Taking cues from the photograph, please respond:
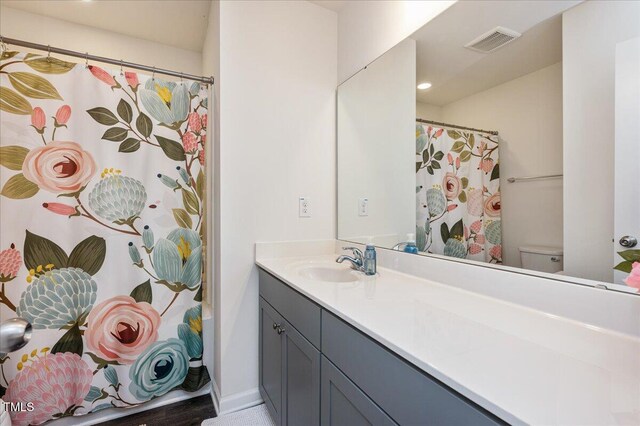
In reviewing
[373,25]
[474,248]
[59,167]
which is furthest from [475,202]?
[59,167]

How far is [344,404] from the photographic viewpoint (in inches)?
35.2

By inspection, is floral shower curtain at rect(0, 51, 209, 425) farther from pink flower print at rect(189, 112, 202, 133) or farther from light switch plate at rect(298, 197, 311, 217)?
light switch plate at rect(298, 197, 311, 217)

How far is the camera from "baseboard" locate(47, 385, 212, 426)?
154cm

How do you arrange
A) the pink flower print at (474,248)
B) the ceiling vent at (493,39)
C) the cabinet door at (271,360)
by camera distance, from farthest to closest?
the cabinet door at (271,360)
the pink flower print at (474,248)
the ceiling vent at (493,39)

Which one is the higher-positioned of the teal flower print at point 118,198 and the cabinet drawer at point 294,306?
the teal flower print at point 118,198

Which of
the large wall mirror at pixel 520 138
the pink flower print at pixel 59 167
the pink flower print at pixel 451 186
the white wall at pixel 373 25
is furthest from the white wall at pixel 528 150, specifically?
the pink flower print at pixel 59 167

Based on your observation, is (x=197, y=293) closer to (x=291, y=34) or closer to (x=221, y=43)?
(x=221, y=43)

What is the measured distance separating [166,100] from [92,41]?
3.74 feet

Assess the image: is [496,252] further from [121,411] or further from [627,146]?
[121,411]

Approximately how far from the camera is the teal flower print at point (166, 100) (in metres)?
1.62

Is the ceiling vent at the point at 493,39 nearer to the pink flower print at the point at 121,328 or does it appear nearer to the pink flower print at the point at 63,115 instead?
the pink flower print at the point at 63,115

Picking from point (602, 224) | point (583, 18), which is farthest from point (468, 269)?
point (583, 18)

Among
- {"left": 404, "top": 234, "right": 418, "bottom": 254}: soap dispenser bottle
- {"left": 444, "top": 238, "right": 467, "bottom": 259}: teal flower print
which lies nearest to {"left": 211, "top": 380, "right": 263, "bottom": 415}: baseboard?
{"left": 404, "top": 234, "right": 418, "bottom": 254}: soap dispenser bottle

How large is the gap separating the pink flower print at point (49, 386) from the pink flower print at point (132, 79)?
1.43 metres
